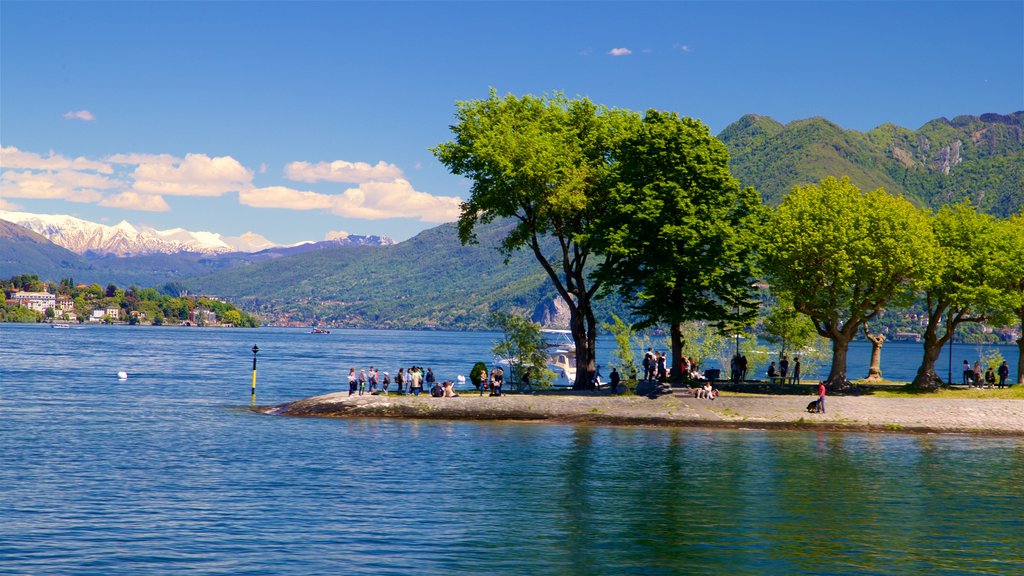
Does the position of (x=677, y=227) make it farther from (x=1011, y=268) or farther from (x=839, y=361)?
(x=1011, y=268)

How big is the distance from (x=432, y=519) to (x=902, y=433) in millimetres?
36849

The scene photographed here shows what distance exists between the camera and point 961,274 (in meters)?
65.9

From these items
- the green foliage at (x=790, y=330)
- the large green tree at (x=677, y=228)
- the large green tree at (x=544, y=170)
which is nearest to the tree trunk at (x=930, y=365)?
the green foliage at (x=790, y=330)

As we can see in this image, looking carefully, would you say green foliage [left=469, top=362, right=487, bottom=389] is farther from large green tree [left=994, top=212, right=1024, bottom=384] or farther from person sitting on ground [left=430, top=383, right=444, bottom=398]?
large green tree [left=994, top=212, right=1024, bottom=384]

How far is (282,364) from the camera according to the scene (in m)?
156

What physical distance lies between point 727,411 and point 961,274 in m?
20.0

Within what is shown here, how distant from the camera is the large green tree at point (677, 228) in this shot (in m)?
62.4

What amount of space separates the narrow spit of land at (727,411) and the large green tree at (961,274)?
5542mm

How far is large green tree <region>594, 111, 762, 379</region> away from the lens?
62.4 meters

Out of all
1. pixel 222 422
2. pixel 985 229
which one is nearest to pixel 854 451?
pixel 985 229

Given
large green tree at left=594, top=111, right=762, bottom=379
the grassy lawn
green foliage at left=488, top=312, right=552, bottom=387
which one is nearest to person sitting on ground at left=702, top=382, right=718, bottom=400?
large green tree at left=594, top=111, right=762, bottom=379

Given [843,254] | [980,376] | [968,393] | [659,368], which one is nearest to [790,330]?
[980,376]

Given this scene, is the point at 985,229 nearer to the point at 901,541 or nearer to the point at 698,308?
the point at 698,308

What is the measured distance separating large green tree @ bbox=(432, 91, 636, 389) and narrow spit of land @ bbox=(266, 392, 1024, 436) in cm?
742
